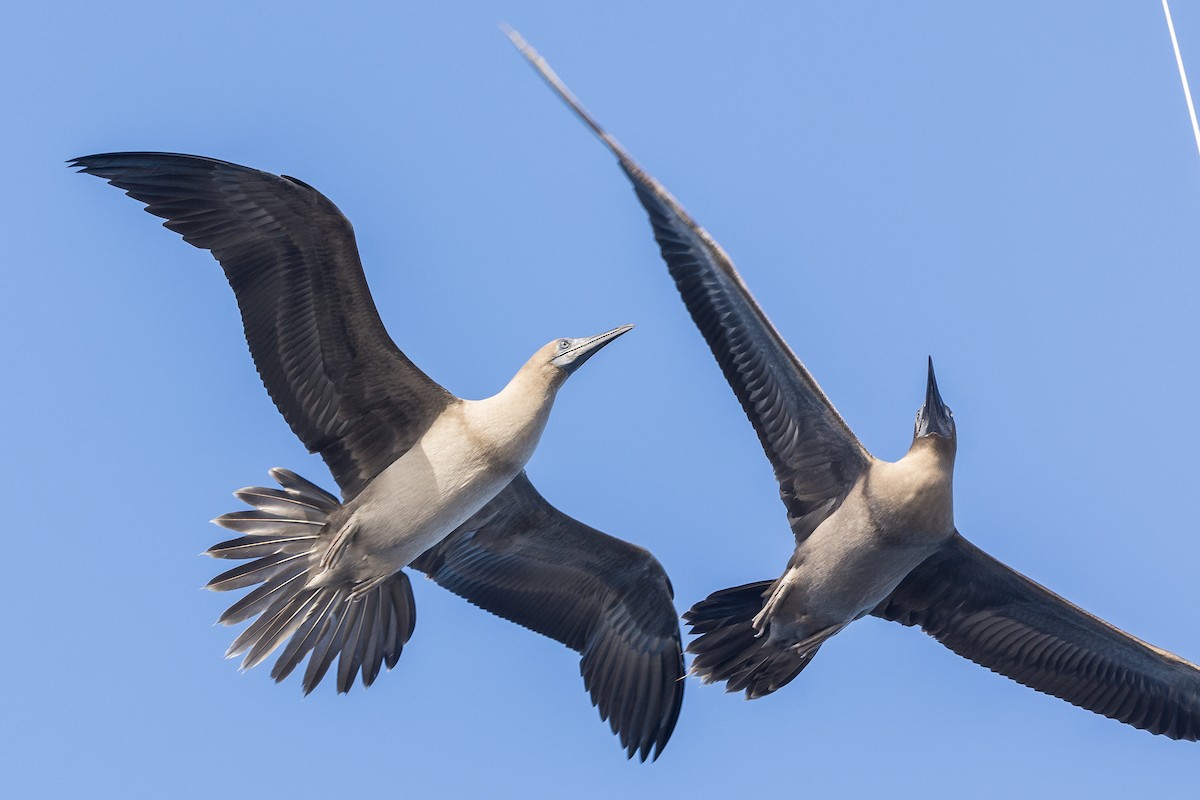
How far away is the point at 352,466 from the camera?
49.0 ft

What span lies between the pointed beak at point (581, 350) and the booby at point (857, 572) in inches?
26.7

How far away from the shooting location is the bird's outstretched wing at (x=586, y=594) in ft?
51.3

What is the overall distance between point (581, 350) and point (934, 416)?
246cm

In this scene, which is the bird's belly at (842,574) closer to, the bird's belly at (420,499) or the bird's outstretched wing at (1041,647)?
the bird's outstretched wing at (1041,647)

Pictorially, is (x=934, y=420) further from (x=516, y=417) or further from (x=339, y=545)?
(x=339, y=545)

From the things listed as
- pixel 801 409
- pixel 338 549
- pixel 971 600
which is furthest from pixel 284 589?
pixel 971 600

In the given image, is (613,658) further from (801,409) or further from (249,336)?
(249,336)

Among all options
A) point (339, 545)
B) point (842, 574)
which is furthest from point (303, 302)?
point (842, 574)

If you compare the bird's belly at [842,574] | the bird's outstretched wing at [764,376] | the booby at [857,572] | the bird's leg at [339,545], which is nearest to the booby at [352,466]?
the bird's leg at [339,545]

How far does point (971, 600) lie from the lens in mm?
15195

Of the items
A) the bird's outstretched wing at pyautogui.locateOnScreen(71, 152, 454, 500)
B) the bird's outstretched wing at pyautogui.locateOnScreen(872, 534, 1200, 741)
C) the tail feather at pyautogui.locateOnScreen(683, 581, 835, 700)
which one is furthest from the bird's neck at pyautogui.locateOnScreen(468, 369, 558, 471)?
the bird's outstretched wing at pyautogui.locateOnScreen(872, 534, 1200, 741)

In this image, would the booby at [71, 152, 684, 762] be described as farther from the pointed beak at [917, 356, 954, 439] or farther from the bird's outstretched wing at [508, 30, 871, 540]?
the pointed beak at [917, 356, 954, 439]

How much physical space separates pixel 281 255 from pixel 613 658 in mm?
3949

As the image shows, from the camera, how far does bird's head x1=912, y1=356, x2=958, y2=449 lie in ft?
47.2
